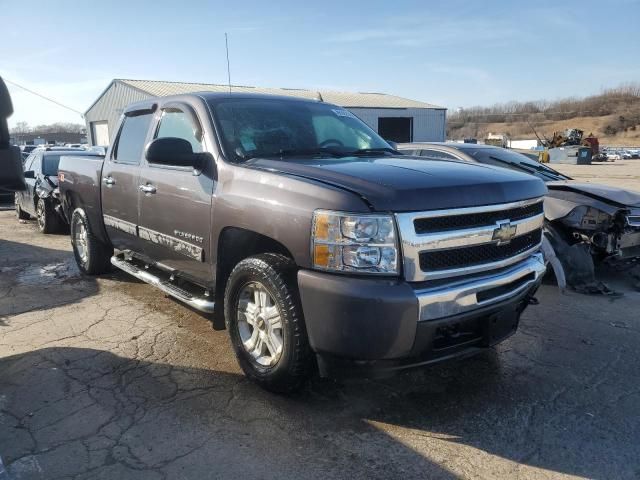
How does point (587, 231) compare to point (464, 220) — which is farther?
point (587, 231)

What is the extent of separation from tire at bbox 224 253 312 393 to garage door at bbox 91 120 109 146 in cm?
3699

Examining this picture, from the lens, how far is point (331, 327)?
2.84m

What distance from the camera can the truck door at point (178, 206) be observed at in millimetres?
3830

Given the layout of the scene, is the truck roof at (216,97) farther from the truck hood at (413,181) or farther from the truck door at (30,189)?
the truck door at (30,189)

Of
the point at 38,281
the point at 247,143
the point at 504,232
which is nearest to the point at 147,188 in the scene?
the point at 247,143

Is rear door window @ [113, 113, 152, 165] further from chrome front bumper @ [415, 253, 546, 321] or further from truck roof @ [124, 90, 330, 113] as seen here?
chrome front bumper @ [415, 253, 546, 321]

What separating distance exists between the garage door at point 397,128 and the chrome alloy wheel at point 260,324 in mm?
37306

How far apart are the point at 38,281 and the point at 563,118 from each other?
133105mm

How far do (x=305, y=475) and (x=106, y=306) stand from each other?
11.7 ft

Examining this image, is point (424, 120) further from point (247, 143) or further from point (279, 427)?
point (279, 427)

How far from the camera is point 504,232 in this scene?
127 inches

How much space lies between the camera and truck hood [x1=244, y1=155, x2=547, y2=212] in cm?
284

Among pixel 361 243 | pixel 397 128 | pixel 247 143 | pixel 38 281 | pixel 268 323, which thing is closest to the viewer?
pixel 361 243

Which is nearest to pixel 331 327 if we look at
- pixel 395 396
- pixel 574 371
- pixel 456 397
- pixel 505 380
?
pixel 395 396
